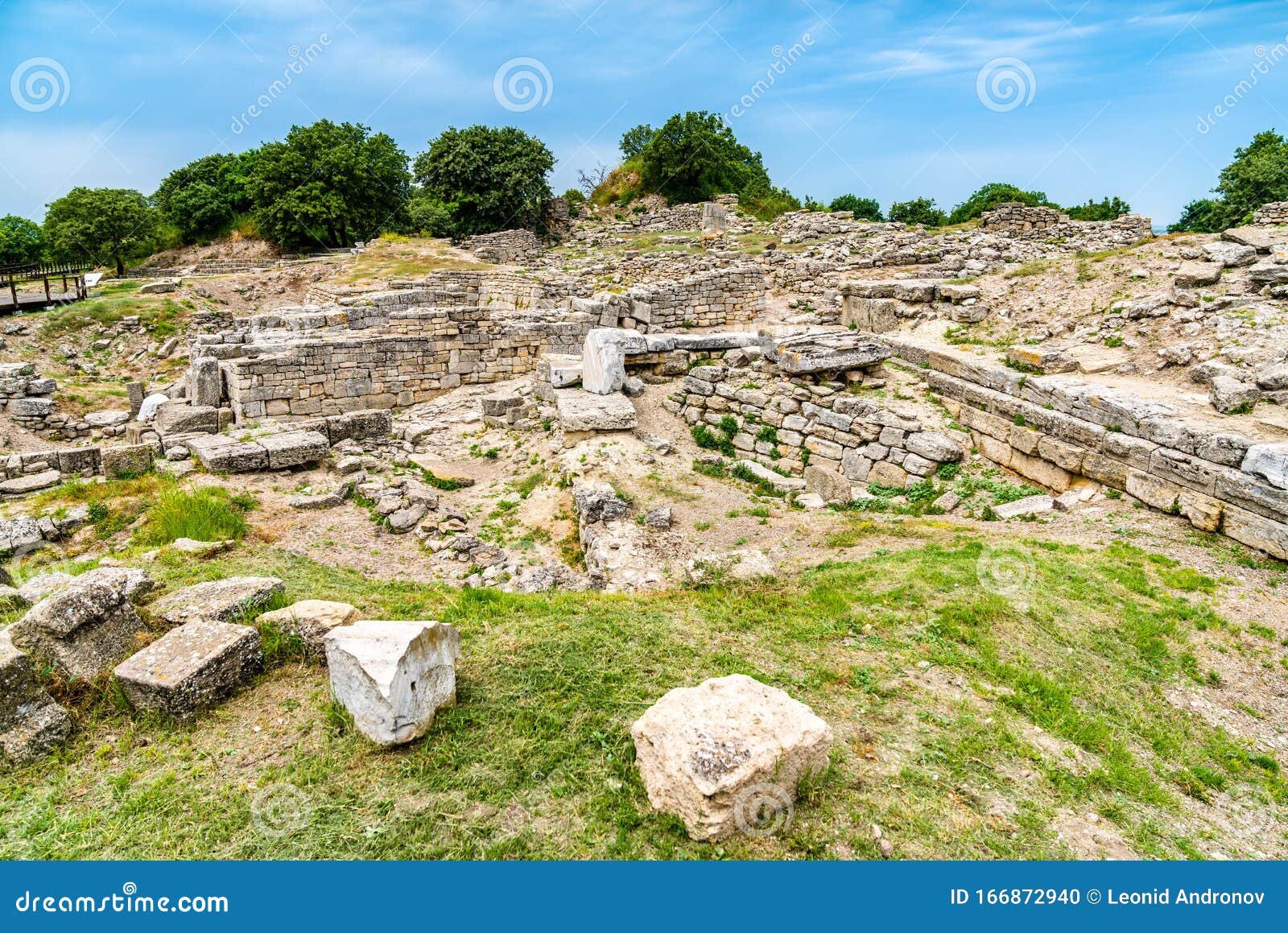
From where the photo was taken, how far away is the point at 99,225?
3525cm

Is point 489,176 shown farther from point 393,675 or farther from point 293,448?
point 393,675

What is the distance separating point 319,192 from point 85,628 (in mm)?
34870

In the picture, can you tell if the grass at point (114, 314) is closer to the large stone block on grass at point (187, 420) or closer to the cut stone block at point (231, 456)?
the large stone block on grass at point (187, 420)

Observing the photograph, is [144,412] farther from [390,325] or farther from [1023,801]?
[1023,801]

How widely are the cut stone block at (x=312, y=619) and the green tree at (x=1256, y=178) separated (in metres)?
30.6

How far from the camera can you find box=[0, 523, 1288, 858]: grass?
3.44m

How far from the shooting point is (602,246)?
3169 cm

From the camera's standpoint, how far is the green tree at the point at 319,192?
33938 mm

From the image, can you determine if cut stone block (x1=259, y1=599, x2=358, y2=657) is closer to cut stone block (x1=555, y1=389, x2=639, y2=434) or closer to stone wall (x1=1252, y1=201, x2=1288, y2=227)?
cut stone block (x1=555, y1=389, x2=639, y2=434)

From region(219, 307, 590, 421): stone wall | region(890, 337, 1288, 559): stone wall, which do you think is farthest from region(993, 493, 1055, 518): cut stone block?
region(219, 307, 590, 421): stone wall

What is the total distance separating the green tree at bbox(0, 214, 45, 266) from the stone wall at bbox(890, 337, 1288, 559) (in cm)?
4618

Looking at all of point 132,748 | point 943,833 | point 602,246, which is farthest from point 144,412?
point 602,246

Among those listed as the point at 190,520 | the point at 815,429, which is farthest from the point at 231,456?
the point at 815,429

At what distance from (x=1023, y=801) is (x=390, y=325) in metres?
14.2
